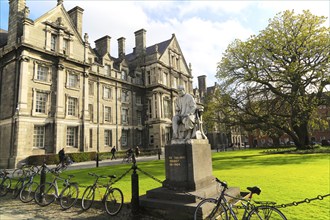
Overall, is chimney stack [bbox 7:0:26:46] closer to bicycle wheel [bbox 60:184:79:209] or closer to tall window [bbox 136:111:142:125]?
tall window [bbox 136:111:142:125]

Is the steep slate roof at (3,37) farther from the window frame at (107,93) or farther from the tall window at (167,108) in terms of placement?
the tall window at (167,108)

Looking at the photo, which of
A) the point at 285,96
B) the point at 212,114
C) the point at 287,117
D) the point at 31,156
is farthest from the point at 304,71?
the point at 31,156

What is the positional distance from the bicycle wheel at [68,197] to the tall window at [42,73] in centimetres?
2066

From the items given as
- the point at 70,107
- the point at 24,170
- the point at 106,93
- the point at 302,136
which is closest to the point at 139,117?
the point at 106,93

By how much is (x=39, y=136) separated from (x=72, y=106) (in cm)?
520

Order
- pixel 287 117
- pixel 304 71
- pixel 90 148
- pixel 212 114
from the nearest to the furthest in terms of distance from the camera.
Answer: pixel 304 71 < pixel 287 117 < pixel 212 114 < pixel 90 148

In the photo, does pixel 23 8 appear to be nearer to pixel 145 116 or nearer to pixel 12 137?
pixel 12 137

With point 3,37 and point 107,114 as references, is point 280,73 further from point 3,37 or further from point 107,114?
point 3,37

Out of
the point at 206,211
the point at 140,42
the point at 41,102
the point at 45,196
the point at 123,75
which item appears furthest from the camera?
the point at 140,42

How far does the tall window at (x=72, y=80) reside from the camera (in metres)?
27.3

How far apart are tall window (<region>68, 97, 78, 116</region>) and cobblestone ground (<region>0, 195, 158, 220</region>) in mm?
20218

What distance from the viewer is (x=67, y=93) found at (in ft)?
86.8

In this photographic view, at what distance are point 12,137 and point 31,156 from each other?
2692 millimetres

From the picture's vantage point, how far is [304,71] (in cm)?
2386
